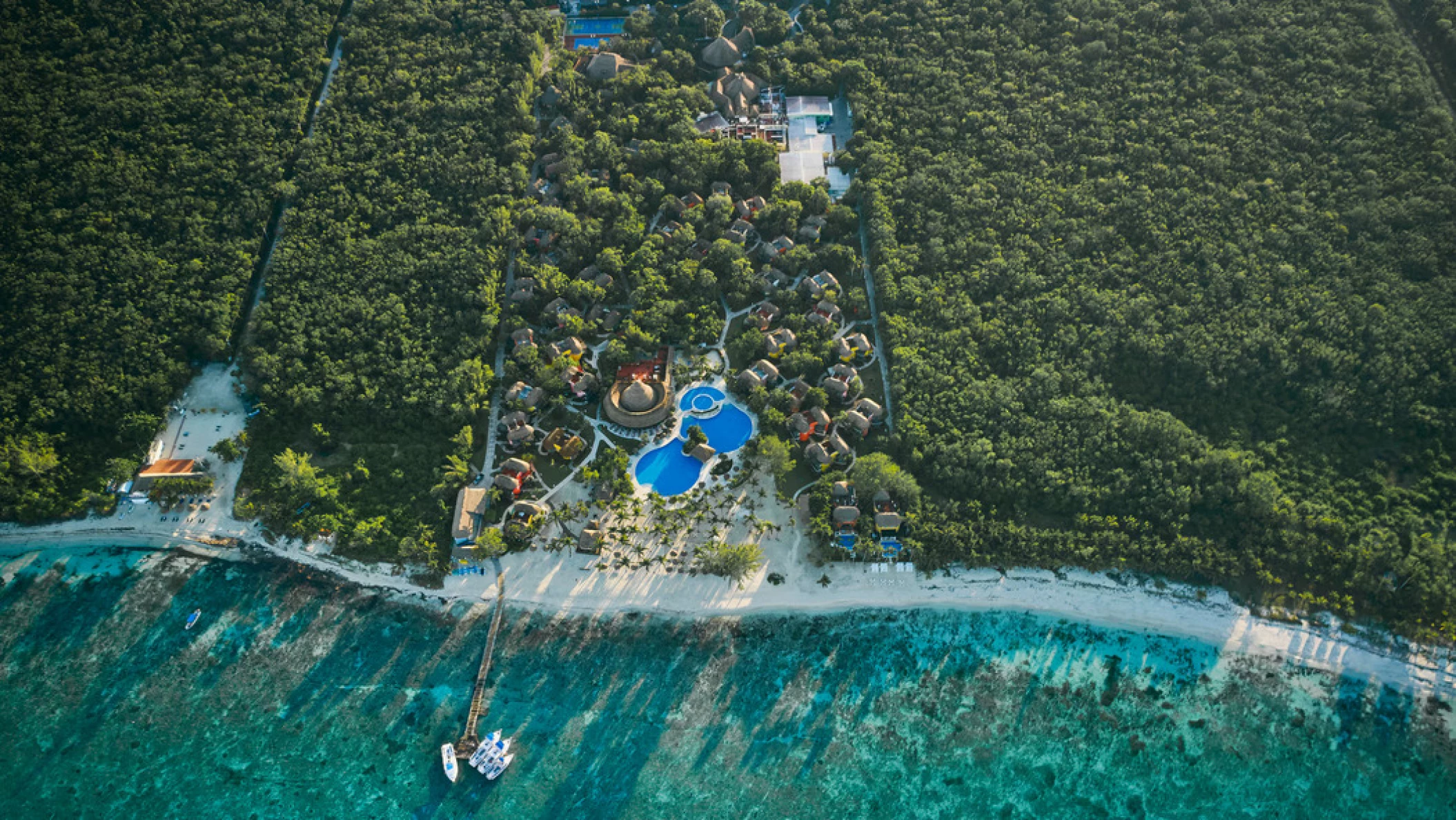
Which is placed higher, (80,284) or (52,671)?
(80,284)

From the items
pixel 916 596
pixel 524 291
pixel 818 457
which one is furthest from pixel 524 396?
pixel 916 596

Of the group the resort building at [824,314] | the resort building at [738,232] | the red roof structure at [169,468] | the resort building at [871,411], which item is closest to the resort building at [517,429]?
the resort building at [738,232]

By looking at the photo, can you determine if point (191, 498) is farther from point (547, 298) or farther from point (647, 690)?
point (647, 690)

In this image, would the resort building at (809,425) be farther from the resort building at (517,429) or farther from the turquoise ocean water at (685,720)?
the resort building at (517,429)

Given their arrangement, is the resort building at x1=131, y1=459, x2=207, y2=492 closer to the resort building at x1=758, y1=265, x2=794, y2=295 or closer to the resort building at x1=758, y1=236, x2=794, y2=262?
the resort building at x1=758, y1=265, x2=794, y2=295

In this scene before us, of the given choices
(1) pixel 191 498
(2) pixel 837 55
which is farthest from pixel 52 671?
(2) pixel 837 55

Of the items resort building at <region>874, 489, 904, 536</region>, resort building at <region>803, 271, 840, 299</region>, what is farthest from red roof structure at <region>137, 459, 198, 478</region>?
resort building at <region>874, 489, 904, 536</region>
